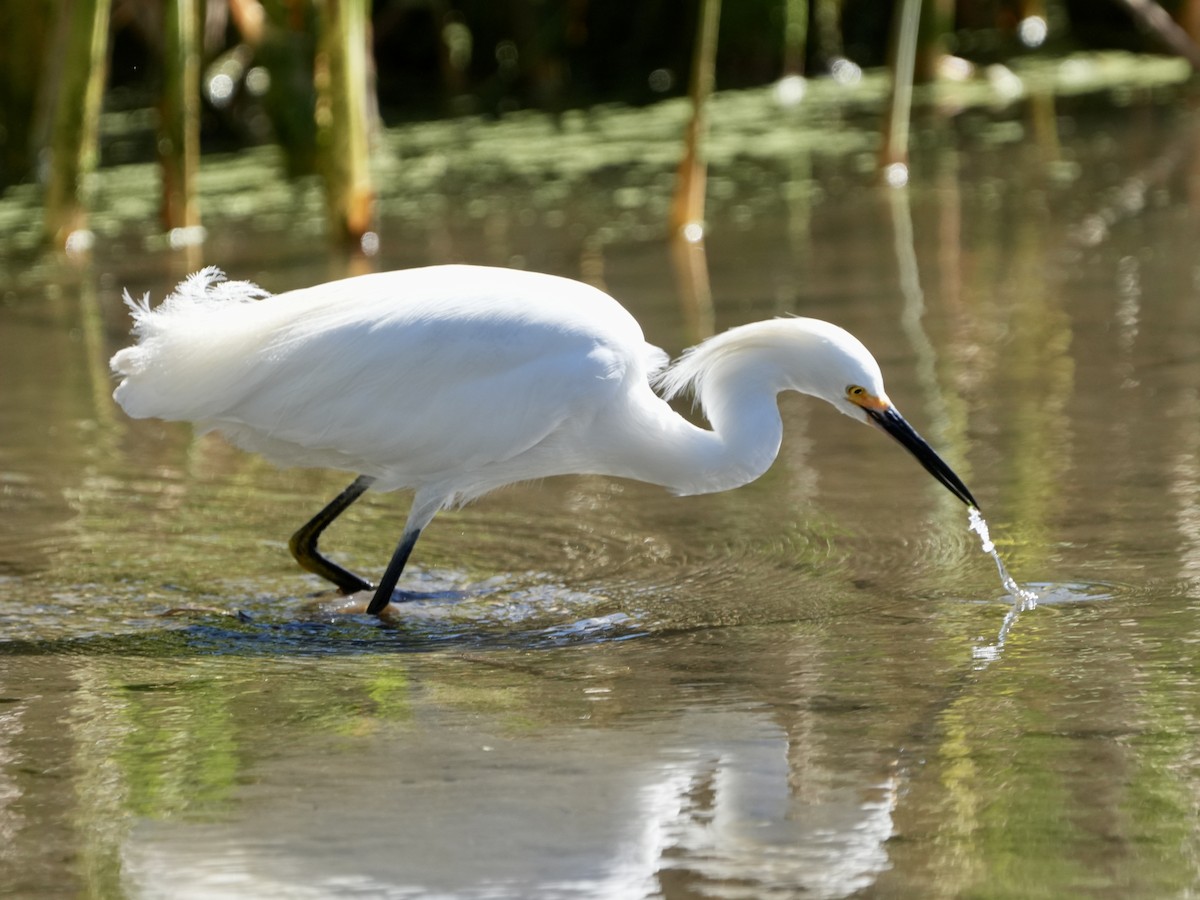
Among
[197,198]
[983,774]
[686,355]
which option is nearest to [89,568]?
[686,355]

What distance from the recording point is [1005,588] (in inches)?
203

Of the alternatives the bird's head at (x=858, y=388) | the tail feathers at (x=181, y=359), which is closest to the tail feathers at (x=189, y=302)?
the tail feathers at (x=181, y=359)

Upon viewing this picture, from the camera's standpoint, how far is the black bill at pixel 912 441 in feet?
17.2

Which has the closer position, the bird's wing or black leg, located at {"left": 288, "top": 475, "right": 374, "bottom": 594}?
the bird's wing

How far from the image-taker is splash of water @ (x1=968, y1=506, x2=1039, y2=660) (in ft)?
15.4

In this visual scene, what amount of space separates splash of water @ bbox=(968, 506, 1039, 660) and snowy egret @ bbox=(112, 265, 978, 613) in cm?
14

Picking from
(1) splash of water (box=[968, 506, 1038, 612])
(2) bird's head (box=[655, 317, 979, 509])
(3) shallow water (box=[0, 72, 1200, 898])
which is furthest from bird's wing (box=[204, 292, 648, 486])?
(1) splash of water (box=[968, 506, 1038, 612])

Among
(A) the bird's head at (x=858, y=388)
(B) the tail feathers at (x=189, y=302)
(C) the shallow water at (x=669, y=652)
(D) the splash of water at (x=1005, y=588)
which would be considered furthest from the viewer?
(B) the tail feathers at (x=189, y=302)

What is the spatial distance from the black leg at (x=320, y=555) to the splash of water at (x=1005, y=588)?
183 cm

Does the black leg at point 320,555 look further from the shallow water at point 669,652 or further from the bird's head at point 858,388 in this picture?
the bird's head at point 858,388

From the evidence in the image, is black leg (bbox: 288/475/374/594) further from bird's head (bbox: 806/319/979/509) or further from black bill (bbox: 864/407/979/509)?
black bill (bbox: 864/407/979/509)

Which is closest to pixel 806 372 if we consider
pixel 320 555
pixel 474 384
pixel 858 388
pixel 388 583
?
pixel 858 388

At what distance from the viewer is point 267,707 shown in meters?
4.45

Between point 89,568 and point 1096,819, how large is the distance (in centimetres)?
336
